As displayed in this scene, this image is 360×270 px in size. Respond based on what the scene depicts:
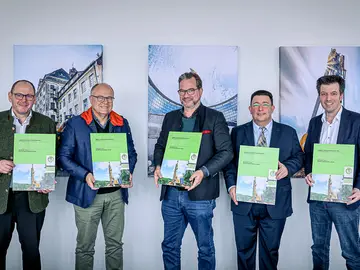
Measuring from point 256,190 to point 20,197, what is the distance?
165 centimetres

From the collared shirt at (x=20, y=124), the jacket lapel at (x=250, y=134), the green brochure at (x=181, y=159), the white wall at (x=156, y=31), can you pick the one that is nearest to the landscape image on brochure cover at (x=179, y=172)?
the green brochure at (x=181, y=159)

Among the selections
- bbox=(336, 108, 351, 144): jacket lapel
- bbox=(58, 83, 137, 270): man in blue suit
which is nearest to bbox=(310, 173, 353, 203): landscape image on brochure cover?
bbox=(336, 108, 351, 144): jacket lapel

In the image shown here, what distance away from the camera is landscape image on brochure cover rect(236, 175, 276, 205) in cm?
217

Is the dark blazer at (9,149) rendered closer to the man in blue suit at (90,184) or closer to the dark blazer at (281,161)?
the man in blue suit at (90,184)

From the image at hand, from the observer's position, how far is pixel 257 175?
2.20 metres

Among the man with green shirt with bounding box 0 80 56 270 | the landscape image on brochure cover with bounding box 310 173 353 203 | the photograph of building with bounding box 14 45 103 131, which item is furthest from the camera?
the photograph of building with bounding box 14 45 103 131

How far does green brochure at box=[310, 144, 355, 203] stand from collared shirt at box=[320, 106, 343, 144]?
11cm

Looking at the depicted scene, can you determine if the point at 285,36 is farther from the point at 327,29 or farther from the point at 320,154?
the point at 320,154

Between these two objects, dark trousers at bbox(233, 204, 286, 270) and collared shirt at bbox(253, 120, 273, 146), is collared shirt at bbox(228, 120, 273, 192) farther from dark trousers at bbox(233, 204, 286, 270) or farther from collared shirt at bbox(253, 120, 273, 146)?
dark trousers at bbox(233, 204, 286, 270)

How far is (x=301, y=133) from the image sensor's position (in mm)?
2885

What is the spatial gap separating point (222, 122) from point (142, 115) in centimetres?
87

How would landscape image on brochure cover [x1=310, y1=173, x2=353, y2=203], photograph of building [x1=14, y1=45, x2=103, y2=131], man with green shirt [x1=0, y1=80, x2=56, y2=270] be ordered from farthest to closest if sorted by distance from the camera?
1. photograph of building [x1=14, y1=45, x2=103, y2=131]
2. man with green shirt [x1=0, y1=80, x2=56, y2=270]
3. landscape image on brochure cover [x1=310, y1=173, x2=353, y2=203]

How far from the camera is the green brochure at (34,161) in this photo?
2.18 meters

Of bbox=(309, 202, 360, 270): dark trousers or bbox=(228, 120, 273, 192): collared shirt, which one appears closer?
bbox=(309, 202, 360, 270): dark trousers
